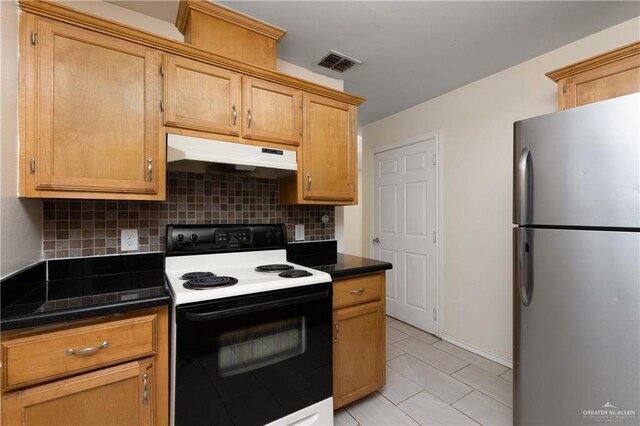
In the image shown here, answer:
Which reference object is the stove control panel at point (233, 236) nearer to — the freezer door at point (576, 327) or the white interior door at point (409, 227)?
the freezer door at point (576, 327)

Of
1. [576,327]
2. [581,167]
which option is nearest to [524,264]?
[576,327]

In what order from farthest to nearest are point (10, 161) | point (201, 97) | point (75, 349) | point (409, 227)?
point (409, 227) < point (201, 97) < point (10, 161) < point (75, 349)

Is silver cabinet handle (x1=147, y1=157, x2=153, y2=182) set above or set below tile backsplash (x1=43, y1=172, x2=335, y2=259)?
above

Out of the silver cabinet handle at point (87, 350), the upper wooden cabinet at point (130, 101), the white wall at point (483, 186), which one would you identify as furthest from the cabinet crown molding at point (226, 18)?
the white wall at point (483, 186)

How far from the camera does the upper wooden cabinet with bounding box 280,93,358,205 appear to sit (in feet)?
6.28

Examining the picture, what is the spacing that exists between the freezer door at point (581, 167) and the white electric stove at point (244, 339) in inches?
44.5

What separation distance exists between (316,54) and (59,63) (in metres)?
1.55

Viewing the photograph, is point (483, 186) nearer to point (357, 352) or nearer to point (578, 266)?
point (578, 266)

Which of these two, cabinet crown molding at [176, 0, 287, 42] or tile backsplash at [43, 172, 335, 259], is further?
cabinet crown molding at [176, 0, 287, 42]

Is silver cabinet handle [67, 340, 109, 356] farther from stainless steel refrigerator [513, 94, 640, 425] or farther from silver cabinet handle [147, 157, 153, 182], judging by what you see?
stainless steel refrigerator [513, 94, 640, 425]

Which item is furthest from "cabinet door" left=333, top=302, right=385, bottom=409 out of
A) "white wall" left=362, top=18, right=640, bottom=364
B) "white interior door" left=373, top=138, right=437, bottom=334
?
"white interior door" left=373, top=138, right=437, bottom=334

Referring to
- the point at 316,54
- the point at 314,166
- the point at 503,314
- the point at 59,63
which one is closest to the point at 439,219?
the point at 503,314

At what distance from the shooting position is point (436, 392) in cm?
203

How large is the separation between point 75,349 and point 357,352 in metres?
1.41
